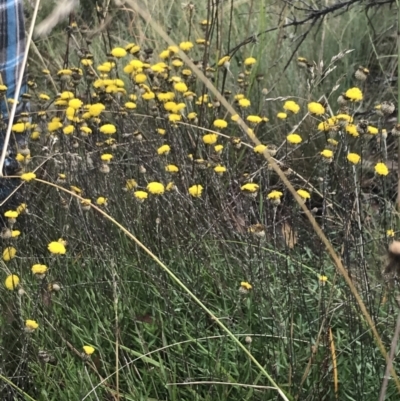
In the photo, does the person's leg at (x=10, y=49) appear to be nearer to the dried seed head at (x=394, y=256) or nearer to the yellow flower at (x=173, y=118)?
the yellow flower at (x=173, y=118)

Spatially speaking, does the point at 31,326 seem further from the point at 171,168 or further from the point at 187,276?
the point at 171,168

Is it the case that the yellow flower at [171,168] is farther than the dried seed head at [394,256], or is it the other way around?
the yellow flower at [171,168]

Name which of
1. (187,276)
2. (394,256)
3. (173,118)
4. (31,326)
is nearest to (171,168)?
(173,118)

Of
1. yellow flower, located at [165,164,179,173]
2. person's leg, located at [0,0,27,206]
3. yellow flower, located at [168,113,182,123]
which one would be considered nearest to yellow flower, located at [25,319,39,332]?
yellow flower, located at [165,164,179,173]

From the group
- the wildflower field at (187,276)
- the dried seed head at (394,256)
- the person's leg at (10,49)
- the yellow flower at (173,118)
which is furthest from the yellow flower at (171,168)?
the dried seed head at (394,256)

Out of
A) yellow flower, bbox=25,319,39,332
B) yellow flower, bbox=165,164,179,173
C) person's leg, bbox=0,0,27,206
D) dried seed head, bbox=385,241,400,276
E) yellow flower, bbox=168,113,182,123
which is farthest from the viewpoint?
person's leg, bbox=0,0,27,206

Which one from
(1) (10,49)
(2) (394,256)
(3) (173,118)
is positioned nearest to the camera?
(2) (394,256)

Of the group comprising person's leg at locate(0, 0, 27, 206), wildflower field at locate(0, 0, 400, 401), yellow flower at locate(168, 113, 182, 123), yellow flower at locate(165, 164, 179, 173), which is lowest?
wildflower field at locate(0, 0, 400, 401)

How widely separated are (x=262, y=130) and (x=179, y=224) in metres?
0.88

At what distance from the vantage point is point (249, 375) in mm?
1381

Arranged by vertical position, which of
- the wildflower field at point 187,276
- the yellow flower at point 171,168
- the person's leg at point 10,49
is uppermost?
the person's leg at point 10,49

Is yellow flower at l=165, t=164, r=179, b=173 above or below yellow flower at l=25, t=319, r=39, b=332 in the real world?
above

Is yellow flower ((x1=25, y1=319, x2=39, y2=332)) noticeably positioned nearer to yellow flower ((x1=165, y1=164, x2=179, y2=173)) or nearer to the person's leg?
yellow flower ((x1=165, y1=164, x2=179, y2=173))

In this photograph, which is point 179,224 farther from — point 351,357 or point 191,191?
point 351,357
